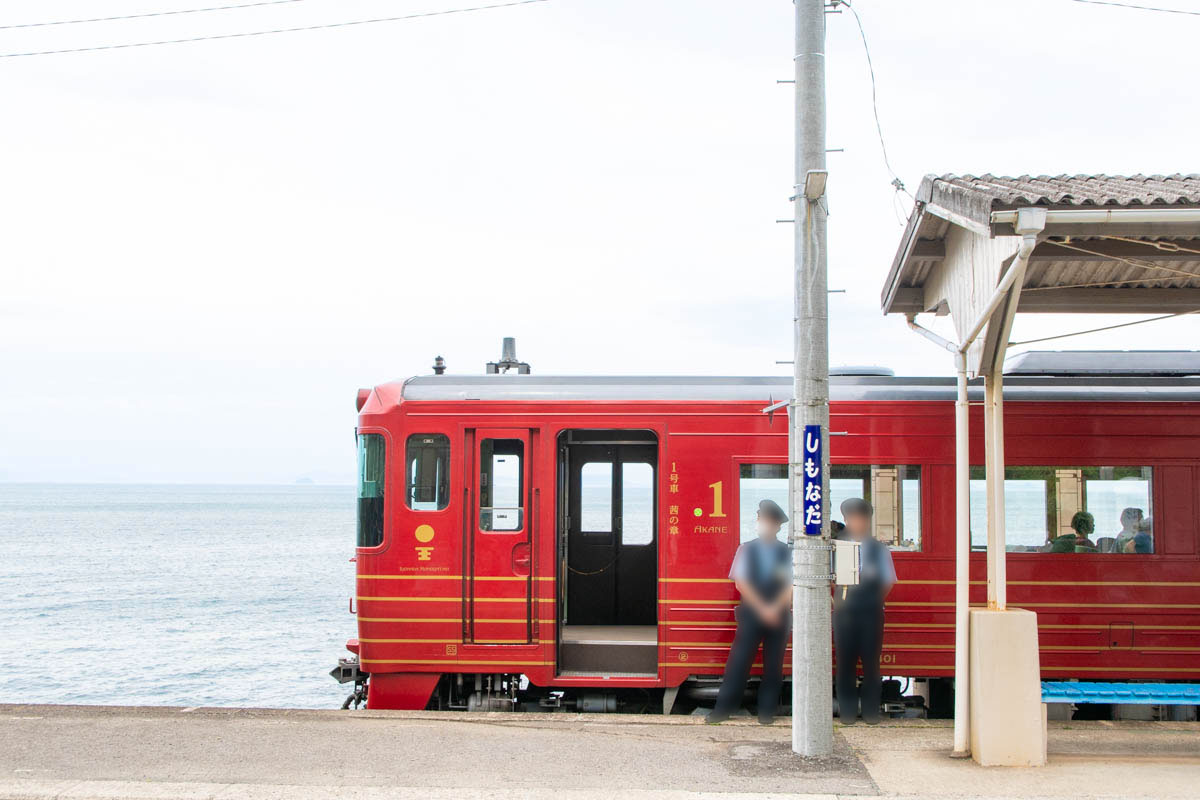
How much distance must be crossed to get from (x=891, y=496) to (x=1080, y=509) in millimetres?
1639

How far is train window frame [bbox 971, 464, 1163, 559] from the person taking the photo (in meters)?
9.55

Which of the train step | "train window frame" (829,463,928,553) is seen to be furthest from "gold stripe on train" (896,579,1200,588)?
the train step

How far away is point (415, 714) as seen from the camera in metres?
9.13

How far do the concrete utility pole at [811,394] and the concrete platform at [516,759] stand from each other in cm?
65

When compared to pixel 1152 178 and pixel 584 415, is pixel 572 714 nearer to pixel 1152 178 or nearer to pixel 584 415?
pixel 584 415

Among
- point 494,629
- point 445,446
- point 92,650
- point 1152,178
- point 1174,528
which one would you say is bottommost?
point 92,650

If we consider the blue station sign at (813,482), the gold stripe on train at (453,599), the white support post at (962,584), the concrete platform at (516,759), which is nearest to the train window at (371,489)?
the gold stripe on train at (453,599)

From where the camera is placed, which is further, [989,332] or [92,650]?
[92,650]

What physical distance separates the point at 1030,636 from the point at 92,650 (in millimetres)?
29604

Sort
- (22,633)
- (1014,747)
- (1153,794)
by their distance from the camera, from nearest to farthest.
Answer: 1. (1153,794)
2. (1014,747)
3. (22,633)

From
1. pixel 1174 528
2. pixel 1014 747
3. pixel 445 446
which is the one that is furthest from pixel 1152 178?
pixel 445 446

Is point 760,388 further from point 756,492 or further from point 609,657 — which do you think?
point 609,657

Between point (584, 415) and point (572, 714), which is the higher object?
point (584, 415)

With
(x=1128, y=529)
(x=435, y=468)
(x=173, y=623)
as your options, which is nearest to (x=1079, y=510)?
(x=1128, y=529)
